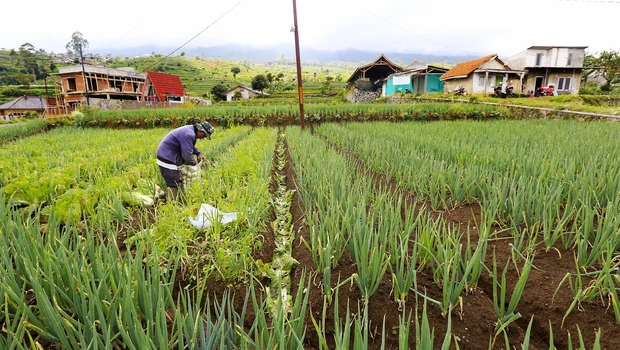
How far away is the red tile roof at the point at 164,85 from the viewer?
108 feet

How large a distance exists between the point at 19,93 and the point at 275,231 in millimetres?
68123

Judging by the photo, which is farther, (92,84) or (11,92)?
(11,92)

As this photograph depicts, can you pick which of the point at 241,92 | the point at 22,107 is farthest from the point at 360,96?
the point at 22,107

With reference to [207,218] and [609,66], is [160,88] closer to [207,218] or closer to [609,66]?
[207,218]

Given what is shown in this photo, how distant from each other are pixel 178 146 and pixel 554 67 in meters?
28.9

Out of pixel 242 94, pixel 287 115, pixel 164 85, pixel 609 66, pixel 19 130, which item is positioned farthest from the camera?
pixel 242 94

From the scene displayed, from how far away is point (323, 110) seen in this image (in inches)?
521

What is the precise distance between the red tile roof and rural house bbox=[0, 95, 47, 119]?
16.0 m

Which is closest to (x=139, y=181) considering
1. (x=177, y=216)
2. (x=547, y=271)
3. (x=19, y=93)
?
(x=177, y=216)

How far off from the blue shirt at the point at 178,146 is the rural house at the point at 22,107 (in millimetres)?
45055

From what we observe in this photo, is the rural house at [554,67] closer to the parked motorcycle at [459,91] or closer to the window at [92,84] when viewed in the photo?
the parked motorcycle at [459,91]

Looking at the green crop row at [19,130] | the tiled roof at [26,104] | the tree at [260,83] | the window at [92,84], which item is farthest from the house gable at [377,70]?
the tiled roof at [26,104]

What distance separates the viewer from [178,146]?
13.3ft

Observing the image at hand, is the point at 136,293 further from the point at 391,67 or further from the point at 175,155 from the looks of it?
the point at 391,67
